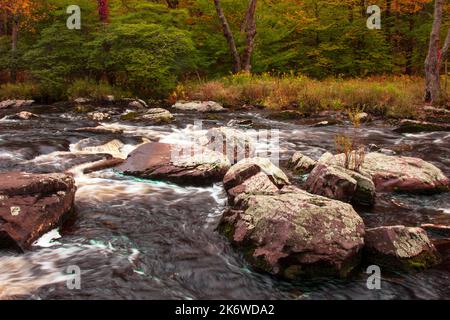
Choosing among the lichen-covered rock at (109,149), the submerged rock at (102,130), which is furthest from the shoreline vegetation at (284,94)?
the lichen-covered rock at (109,149)

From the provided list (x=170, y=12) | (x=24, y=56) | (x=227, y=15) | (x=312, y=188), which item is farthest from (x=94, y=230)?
(x=227, y=15)

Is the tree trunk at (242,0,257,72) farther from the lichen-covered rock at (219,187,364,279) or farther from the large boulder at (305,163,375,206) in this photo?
the lichen-covered rock at (219,187,364,279)

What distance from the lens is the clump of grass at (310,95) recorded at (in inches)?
591

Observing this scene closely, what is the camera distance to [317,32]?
947 inches

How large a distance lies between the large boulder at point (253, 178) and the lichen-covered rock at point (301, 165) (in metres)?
1.19

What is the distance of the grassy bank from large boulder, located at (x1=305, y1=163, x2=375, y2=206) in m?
8.86

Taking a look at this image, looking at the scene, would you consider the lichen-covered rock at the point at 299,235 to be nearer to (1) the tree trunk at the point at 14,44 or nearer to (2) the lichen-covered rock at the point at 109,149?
(2) the lichen-covered rock at the point at 109,149

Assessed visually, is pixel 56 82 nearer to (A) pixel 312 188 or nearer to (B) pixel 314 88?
(B) pixel 314 88

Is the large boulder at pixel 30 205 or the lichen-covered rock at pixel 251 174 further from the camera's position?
the lichen-covered rock at pixel 251 174

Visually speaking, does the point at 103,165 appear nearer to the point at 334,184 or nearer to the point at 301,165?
the point at 301,165

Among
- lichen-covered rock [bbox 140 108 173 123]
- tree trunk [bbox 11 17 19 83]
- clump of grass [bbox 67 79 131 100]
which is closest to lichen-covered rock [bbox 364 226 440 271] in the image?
lichen-covered rock [bbox 140 108 173 123]

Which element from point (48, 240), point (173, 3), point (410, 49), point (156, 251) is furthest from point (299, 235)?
point (410, 49)

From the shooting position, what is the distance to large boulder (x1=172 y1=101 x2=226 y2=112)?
648 inches
